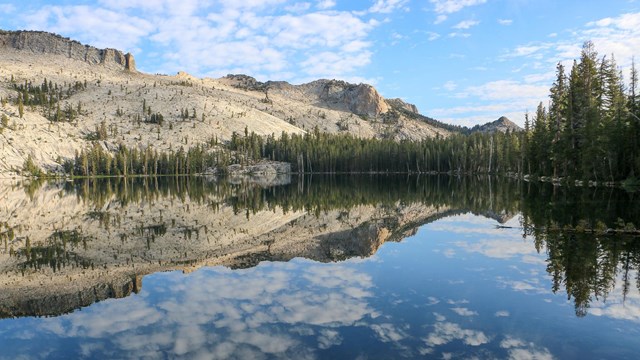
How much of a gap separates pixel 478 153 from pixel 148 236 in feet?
532

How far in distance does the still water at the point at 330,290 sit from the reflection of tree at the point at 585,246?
118mm

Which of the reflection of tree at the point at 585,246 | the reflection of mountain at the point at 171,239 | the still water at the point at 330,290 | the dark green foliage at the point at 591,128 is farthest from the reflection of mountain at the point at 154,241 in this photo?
the dark green foliage at the point at 591,128

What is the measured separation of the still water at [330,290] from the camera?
561 inches

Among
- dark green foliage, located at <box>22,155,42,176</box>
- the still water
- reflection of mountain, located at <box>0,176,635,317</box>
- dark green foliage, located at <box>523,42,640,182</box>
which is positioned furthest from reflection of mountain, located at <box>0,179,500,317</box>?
dark green foliage, located at <box>22,155,42,176</box>

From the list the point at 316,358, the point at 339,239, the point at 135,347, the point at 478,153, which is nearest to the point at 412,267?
the point at 339,239

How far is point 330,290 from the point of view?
68.4 ft

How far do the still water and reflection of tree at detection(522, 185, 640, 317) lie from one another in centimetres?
12

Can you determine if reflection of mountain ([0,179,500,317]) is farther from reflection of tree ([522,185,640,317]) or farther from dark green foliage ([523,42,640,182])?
dark green foliage ([523,42,640,182])

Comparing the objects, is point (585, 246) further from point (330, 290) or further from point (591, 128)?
point (591, 128)

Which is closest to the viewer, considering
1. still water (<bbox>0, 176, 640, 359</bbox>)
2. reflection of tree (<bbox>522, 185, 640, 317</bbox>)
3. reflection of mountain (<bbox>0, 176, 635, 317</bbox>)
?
still water (<bbox>0, 176, 640, 359</bbox>)

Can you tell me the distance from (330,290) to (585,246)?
16051mm

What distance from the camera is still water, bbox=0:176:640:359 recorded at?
14.2 metres

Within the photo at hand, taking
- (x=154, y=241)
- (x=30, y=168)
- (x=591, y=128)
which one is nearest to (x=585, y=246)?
(x=154, y=241)

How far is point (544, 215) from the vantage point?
40000 millimetres
